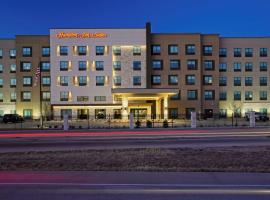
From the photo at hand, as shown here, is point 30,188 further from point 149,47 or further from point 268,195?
point 149,47

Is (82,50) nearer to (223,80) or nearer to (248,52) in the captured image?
(223,80)

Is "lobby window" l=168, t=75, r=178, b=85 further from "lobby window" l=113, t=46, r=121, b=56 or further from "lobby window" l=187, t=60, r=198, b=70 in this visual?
"lobby window" l=113, t=46, r=121, b=56

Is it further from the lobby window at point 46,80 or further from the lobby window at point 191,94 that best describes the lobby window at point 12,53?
the lobby window at point 191,94

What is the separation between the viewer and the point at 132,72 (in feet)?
249

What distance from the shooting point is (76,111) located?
244 feet

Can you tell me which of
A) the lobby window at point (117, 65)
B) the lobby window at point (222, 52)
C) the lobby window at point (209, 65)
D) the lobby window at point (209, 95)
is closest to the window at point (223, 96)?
the lobby window at point (209, 95)

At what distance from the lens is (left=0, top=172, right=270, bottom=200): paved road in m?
7.52

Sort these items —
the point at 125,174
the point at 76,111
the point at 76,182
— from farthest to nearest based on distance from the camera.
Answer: the point at 76,111, the point at 125,174, the point at 76,182

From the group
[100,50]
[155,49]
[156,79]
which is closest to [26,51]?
[100,50]

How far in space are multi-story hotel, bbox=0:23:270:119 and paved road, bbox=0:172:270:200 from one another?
2451 inches

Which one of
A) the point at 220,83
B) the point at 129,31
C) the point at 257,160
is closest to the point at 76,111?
the point at 129,31

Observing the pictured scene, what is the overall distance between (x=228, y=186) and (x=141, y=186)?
2.16 meters

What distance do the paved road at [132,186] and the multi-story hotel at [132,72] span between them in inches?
2451

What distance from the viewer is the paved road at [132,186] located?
7.52m
